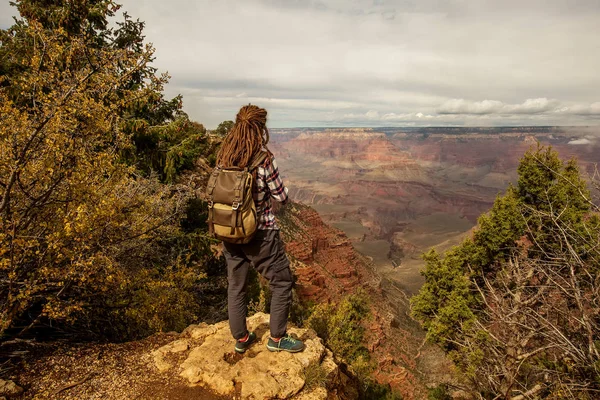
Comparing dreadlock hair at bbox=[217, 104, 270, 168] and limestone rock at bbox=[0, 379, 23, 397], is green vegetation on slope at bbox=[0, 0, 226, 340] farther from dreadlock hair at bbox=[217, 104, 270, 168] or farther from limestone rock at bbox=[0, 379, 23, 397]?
dreadlock hair at bbox=[217, 104, 270, 168]

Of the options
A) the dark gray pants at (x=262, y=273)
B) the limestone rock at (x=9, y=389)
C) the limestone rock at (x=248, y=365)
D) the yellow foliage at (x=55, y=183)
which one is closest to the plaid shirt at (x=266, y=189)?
the dark gray pants at (x=262, y=273)

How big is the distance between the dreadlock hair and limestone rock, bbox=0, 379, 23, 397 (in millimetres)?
3099

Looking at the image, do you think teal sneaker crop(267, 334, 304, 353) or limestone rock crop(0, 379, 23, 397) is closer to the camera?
limestone rock crop(0, 379, 23, 397)

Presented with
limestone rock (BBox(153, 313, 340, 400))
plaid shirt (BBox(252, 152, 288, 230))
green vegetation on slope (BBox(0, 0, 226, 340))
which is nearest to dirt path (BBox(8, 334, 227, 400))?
limestone rock (BBox(153, 313, 340, 400))

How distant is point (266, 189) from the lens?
3.33m

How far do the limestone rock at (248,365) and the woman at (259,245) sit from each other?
0.16 m

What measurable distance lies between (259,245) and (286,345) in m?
1.49

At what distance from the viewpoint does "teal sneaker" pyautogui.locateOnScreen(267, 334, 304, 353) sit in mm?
3881

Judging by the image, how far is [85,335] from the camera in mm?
4590

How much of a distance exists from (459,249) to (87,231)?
16484 mm

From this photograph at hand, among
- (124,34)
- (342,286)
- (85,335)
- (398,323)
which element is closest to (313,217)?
(342,286)

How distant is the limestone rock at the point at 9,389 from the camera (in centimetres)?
301

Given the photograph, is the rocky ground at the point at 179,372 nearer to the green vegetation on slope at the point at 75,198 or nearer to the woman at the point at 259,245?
the woman at the point at 259,245

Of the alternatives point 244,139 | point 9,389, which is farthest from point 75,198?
point 244,139
